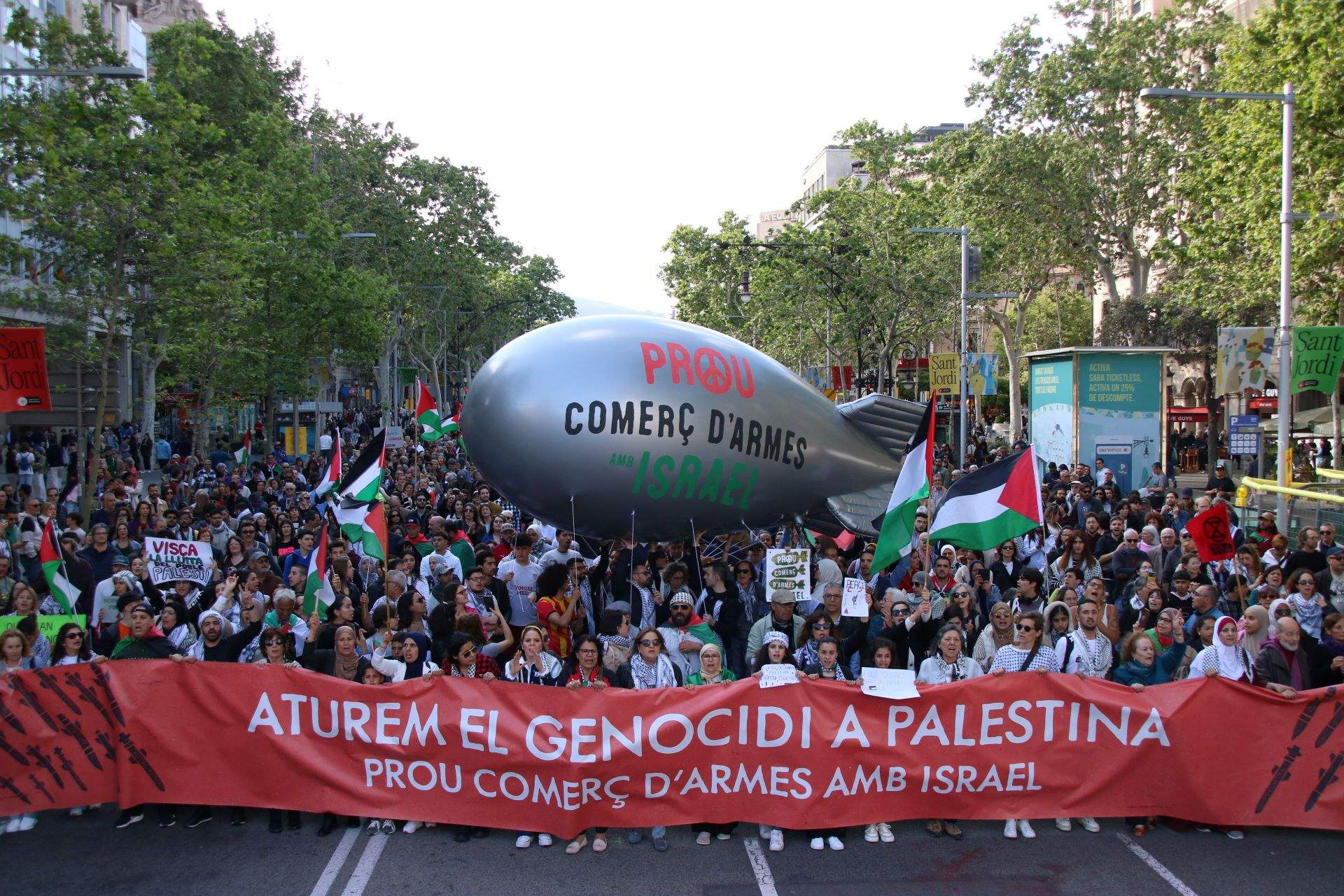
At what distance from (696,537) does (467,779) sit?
5.49 metres

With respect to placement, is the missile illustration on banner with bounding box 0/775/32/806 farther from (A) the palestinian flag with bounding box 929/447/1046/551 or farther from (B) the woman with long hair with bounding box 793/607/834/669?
(A) the palestinian flag with bounding box 929/447/1046/551

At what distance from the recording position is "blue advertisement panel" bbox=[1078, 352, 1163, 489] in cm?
2422

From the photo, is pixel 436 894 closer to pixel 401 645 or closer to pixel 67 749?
pixel 401 645

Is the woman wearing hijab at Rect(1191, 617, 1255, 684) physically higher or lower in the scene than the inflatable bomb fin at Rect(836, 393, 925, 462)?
lower

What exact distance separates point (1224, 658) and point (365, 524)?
798 cm

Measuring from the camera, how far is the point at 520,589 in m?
11.5

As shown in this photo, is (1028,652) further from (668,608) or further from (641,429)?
(641,429)

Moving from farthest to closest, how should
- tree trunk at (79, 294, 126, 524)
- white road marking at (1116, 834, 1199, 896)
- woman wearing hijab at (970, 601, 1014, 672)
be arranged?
tree trunk at (79, 294, 126, 524) < woman wearing hijab at (970, 601, 1014, 672) < white road marking at (1116, 834, 1199, 896)

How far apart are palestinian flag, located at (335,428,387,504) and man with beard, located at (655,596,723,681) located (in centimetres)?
392

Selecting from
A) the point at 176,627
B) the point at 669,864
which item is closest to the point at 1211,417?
the point at 669,864

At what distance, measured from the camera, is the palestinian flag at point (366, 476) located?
11648 millimetres

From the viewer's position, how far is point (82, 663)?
773 cm

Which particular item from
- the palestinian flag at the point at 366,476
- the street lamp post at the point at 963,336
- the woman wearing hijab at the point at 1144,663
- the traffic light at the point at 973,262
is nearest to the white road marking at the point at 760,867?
the woman wearing hijab at the point at 1144,663

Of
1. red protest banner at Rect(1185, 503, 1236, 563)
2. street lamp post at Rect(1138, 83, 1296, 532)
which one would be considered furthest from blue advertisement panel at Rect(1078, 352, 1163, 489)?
red protest banner at Rect(1185, 503, 1236, 563)
